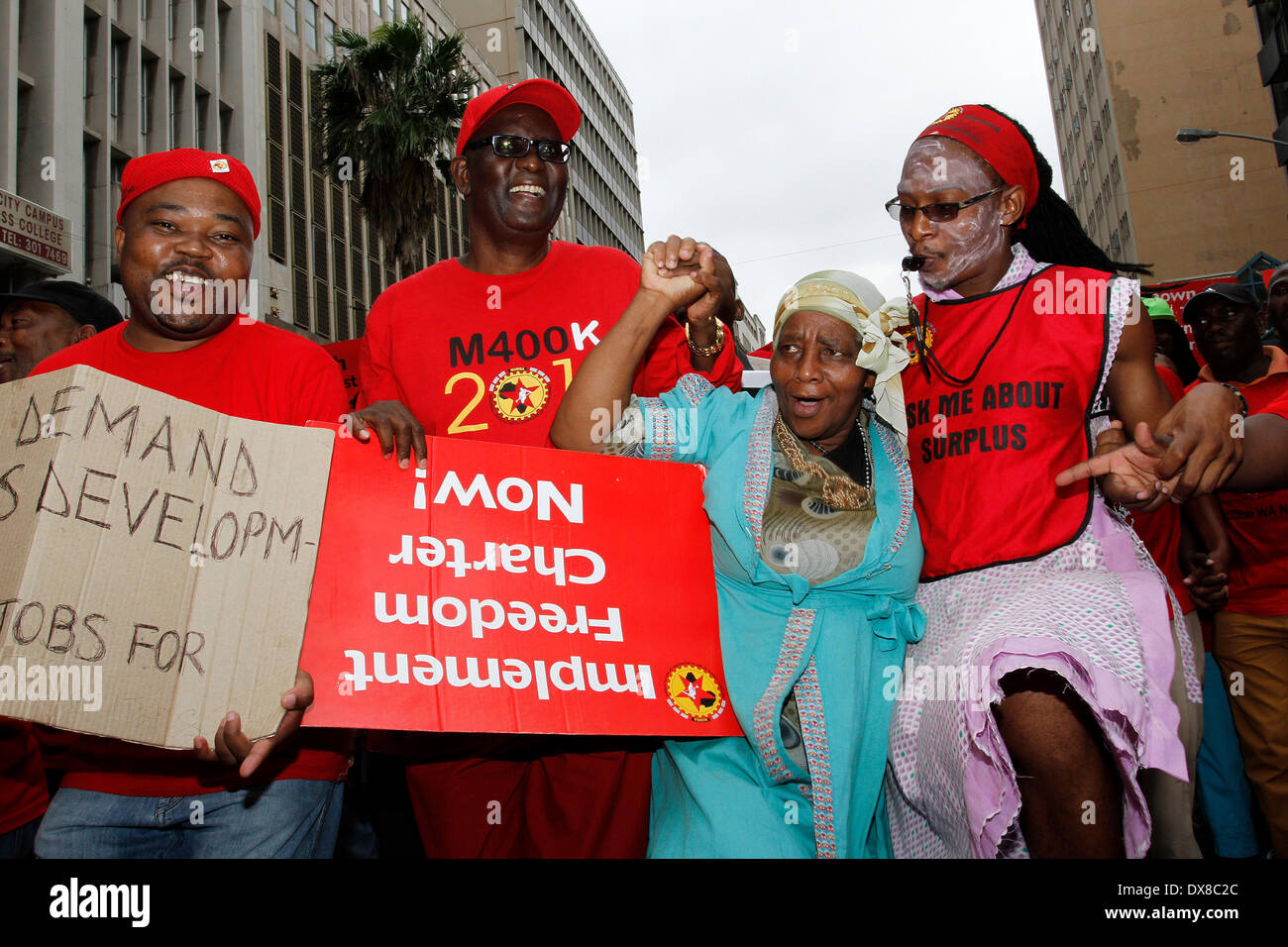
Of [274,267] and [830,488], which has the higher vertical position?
[274,267]

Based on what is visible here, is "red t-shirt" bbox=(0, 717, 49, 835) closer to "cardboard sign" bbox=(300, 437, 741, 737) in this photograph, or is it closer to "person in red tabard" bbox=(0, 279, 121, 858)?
"cardboard sign" bbox=(300, 437, 741, 737)

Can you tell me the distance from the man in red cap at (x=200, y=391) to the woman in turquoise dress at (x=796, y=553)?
831mm

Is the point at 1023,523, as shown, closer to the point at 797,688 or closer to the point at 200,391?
the point at 797,688

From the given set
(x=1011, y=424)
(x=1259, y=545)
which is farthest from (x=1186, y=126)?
Answer: (x=1011, y=424)

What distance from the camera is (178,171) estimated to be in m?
2.71

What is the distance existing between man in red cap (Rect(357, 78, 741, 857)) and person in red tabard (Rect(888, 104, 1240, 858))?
686 mm

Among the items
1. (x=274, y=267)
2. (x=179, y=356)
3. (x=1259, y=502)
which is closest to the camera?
(x=179, y=356)

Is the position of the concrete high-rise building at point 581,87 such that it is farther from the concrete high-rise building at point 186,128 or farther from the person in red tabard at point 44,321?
the person in red tabard at point 44,321

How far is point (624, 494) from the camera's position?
115 inches

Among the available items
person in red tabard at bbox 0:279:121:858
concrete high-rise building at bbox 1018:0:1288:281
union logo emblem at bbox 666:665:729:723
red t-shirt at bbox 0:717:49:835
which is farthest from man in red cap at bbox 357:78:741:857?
concrete high-rise building at bbox 1018:0:1288:281

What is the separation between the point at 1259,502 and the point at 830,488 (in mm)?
2933
